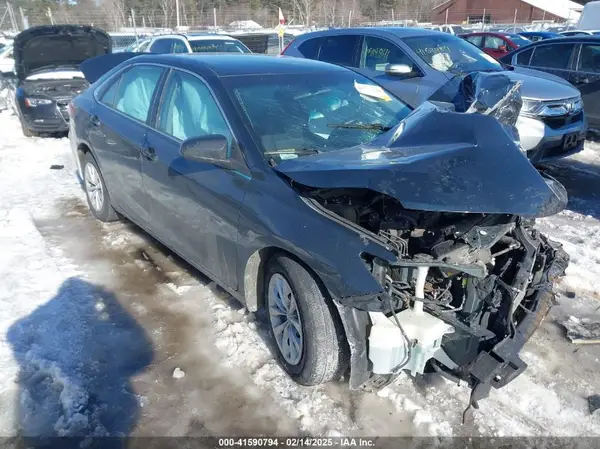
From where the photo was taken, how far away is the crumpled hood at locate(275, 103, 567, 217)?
226cm

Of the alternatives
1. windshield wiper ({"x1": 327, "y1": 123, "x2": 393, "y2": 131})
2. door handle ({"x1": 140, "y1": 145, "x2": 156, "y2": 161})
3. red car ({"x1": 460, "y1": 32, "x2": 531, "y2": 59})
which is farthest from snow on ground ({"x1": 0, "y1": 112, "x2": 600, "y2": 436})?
red car ({"x1": 460, "y1": 32, "x2": 531, "y2": 59})

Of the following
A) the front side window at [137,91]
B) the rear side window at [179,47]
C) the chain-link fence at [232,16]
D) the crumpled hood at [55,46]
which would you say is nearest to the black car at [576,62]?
the rear side window at [179,47]

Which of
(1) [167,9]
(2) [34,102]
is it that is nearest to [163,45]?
(2) [34,102]

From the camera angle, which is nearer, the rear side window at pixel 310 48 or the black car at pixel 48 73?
the rear side window at pixel 310 48

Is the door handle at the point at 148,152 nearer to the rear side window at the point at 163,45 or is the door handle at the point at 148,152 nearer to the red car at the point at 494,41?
the rear side window at the point at 163,45

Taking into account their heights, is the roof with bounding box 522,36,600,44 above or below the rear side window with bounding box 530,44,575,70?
above

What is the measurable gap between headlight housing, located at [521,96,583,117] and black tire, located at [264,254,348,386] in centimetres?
504

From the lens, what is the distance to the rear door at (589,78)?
799 centimetres

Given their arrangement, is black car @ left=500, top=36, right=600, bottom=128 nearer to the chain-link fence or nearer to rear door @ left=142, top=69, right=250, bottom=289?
rear door @ left=142, top=69, right=250, bottom=289

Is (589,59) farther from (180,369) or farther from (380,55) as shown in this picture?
(180,369)

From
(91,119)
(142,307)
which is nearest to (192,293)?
(142,307)

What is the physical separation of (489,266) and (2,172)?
667 centimetres

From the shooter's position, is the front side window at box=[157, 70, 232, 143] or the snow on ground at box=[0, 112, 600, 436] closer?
the snow on ground at box=[0, 112, 600, 436]

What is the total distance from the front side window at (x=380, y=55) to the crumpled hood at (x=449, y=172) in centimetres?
462
